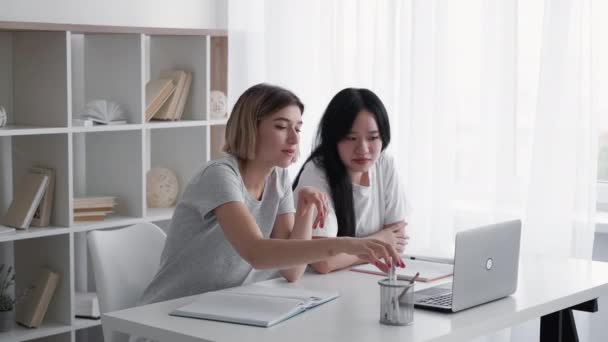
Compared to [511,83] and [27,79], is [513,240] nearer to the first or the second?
[511,83]

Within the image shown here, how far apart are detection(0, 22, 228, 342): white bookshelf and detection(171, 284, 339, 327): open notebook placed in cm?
129

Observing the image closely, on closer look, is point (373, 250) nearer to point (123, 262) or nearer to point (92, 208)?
point (123, 262)

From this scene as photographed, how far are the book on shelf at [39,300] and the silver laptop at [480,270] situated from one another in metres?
1.58

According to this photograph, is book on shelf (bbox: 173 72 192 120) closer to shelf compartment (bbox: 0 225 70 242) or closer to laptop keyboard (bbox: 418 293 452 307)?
shelf compartment (bbox: 0 225 70 242)

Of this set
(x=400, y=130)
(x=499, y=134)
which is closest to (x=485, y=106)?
(x=499, y=134)

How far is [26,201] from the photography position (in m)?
3.29

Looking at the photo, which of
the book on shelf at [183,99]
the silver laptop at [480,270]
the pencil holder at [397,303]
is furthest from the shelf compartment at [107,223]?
the pencil holder at [397,303]

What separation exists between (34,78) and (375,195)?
1337mm

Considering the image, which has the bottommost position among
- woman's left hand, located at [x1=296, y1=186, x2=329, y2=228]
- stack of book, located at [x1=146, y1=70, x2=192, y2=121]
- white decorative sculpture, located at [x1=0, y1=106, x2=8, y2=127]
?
woman's left hand, located at [x1=296, y1=186, x2=329, y2=228]

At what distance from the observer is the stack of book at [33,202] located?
3.27 metres

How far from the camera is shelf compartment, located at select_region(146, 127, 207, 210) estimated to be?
3.86 meters

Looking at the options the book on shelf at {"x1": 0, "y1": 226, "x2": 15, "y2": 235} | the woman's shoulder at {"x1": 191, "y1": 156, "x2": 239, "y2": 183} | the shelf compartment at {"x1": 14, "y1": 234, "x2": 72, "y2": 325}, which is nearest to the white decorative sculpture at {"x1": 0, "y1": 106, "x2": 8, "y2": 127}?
the book on shelf at {"x1": 0, "y1": 226, "x2": 15, "y2": 235}

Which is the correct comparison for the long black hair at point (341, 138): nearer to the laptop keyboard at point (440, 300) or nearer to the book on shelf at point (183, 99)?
the laptop keyboard at point (440, 300)

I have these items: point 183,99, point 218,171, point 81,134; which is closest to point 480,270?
point 218,171
